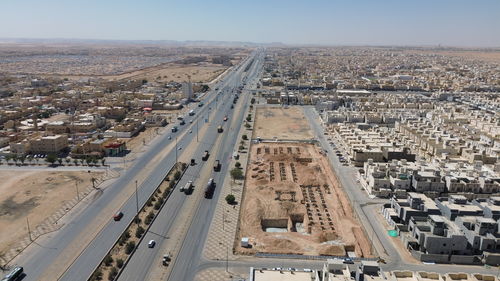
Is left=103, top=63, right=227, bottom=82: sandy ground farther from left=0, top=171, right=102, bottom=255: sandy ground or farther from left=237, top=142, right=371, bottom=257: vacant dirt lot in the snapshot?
left=237, top=142, right=371, bottom=257: vacant dirt lot

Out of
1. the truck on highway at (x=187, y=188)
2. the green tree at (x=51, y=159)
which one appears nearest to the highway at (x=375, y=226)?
the truck on highway at (x=187, y=188)

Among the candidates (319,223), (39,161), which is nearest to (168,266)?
(319,223)

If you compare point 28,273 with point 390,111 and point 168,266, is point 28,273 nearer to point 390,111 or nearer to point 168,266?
point 168,266

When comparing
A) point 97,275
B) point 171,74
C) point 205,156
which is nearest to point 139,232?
point 97,275

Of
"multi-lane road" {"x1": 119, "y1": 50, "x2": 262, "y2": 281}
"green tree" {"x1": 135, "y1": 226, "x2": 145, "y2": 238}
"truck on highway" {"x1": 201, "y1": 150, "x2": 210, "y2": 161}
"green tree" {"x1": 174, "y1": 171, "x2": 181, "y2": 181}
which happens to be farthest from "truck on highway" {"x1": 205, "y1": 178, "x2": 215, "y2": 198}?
"truck on highway" {"x1": 201, "y1": 150, "x2": 210, "y2": 161}

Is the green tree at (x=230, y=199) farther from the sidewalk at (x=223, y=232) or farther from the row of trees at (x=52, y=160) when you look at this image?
the row of trees at (x=52, y=160)

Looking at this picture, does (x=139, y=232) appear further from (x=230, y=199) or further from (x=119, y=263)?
(x=230, y=199)
